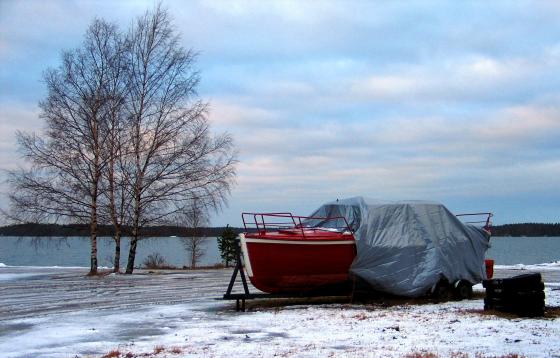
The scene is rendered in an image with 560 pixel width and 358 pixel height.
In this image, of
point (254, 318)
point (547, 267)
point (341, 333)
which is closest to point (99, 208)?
point (254, 318)

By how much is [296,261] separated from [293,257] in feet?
0.42

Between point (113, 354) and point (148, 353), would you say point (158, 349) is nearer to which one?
point (148, 353)

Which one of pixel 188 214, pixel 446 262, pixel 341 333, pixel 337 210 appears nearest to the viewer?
pixel 341 333

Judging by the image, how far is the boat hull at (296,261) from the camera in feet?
48.0

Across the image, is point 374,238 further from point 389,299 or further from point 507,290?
point 507,290

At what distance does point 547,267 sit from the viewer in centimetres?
3016

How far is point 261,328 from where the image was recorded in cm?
1134

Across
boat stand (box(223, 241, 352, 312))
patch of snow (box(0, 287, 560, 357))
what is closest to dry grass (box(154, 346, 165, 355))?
patch of snow (box(0, 287, 560, 357))

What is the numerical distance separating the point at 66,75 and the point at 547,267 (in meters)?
23.4

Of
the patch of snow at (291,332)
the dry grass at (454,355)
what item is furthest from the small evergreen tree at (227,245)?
the dry grass at (454,355)

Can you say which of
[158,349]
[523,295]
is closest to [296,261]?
[523,295]

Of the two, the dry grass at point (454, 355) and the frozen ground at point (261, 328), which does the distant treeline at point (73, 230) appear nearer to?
the frozen ground at point (261, 328)

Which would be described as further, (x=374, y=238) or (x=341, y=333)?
(x=374, y=238)

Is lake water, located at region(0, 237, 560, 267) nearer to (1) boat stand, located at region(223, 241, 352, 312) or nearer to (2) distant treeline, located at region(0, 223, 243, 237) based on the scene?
(2) distant treeline, located at region(0, 223, 243, 237)
